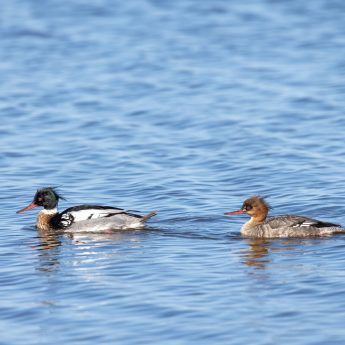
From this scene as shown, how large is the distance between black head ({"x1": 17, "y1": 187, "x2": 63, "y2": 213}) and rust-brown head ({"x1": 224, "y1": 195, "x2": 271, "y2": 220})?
3.17 meters

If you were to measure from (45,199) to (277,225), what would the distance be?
4026 millimetres

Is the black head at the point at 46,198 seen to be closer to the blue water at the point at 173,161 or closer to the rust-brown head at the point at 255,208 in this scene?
the blue water at the point at 173,161

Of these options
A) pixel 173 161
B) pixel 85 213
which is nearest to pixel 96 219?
pixel 85 213

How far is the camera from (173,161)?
68.2ft

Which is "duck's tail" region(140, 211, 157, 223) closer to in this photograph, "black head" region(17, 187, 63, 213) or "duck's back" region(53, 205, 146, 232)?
"duck's back" region(53, 205, 146, 232)

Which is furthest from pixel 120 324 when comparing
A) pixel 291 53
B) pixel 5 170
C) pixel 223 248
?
pixel 291 53

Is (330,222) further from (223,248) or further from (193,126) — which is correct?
→ (193,126)

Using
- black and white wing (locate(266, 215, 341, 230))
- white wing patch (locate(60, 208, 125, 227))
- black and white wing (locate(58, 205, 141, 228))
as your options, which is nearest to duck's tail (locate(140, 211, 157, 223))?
black and white wing (locate(58, 205, 141, 228))

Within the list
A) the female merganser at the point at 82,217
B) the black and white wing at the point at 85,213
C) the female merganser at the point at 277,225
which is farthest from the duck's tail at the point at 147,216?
the female merganser at the point at 277,225

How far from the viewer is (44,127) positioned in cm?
2419

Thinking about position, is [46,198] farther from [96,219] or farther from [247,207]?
[247,207]

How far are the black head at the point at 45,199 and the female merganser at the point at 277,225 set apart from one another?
3158mm

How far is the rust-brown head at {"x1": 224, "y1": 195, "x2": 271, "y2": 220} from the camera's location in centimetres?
1644

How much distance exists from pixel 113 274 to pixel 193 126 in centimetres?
1047
